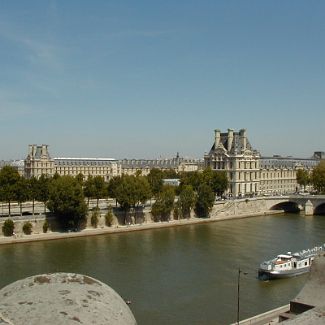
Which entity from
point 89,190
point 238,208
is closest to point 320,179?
point 238,208

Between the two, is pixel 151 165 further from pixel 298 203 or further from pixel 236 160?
pixel 298 203

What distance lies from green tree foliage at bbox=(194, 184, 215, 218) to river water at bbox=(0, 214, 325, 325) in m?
4.59

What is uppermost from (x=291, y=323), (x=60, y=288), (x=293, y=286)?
(x=60, y=288)

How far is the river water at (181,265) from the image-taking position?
2016cm

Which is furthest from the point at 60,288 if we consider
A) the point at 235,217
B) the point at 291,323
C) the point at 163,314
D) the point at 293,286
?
the point at 235,217

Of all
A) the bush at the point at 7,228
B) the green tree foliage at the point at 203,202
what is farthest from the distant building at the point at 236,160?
the bush at the point at 7,228

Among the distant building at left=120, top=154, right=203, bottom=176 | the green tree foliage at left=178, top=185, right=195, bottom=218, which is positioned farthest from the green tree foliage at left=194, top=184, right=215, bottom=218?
the distant building at left=120, top=154, right=203, bottom=176

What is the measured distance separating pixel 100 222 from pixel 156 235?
4.85 meters

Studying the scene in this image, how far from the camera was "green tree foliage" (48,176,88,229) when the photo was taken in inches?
1476

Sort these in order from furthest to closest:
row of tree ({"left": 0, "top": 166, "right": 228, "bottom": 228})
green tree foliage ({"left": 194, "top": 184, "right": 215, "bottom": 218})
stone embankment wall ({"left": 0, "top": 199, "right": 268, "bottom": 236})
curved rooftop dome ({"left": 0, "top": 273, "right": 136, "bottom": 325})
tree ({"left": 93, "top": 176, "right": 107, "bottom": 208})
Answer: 1. green tree foliage ({"left": 194, "top": 184, "right": 215, "bottom": 218})
2. tree ({"left": 93, "top": 176, "right": 107, "bottom": 208})
3. row of tree ({"left": 0, "top": 166, "right": 228, "bottom": 228})
4. stone embankment wall ({"left": 0, "top": 199, "right": 268, "bottom": 236})
5. curved rooftop dome ({"left": 0, "top": 273, "right": 136, "bottom": 325})

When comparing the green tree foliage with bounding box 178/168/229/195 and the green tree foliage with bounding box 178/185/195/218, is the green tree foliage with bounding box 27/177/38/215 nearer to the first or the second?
the green tree foliage with bounding box 178/185/195/218

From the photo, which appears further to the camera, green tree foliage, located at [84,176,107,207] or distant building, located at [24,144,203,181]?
distant building, located at [24,144,203,181]

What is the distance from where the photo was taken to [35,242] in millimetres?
34531

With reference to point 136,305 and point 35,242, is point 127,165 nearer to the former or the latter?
point 35,242
